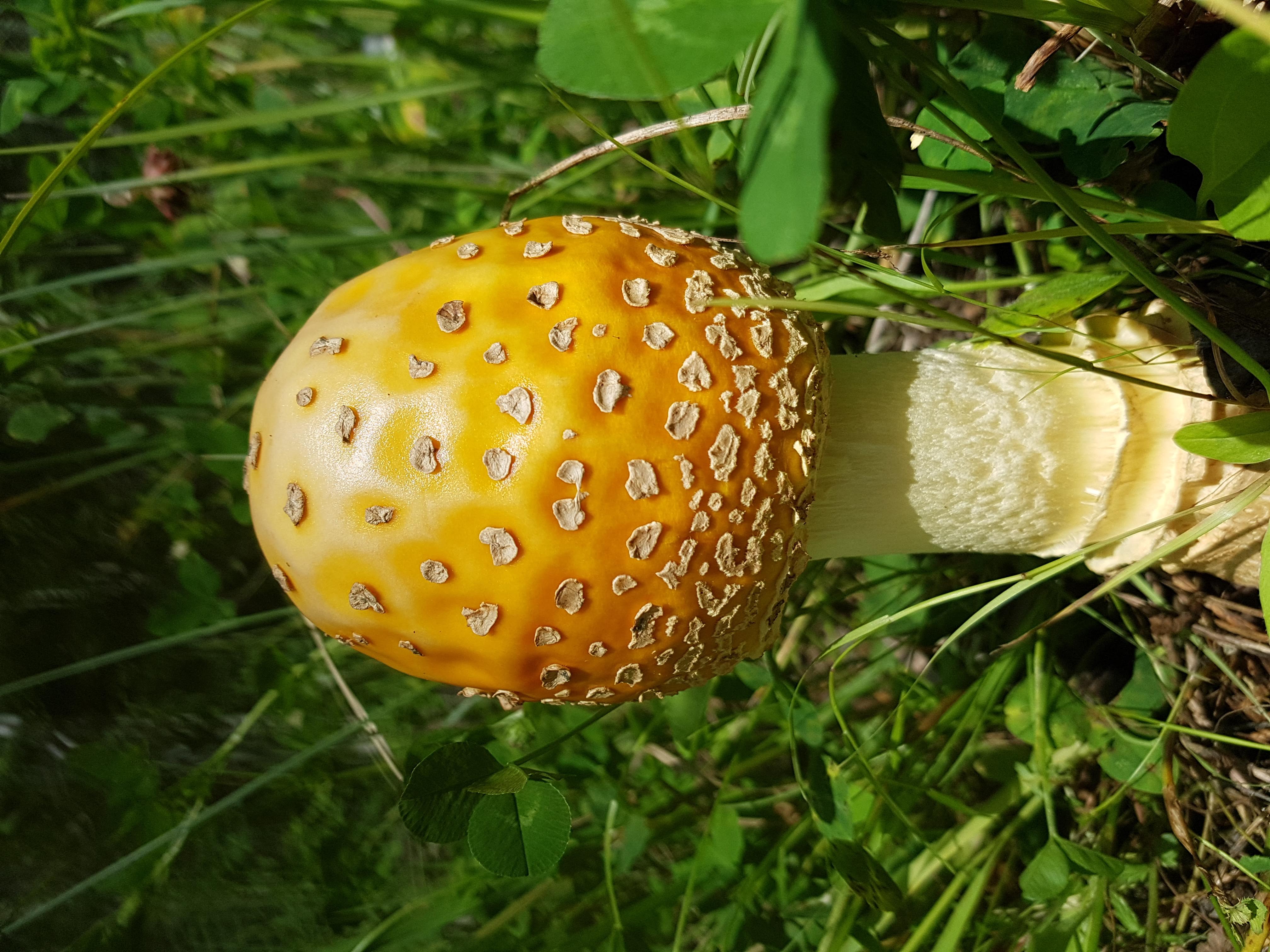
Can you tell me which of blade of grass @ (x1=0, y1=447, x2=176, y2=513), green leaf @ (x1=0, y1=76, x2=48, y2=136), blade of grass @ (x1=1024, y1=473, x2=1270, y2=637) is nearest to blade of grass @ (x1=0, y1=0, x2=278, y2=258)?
green leaf @ (x1=0, y1=76, x2=48, y2=136)

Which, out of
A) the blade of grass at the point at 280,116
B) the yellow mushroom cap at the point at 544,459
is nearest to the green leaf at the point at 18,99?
the blade of grass at the point at 280,116

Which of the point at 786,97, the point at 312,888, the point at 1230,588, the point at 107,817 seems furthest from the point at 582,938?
the point at 786,97

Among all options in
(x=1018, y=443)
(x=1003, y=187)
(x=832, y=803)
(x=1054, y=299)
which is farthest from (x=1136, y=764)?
(x=1003, y=187)

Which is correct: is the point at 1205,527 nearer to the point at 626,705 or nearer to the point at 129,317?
the point at 626,705

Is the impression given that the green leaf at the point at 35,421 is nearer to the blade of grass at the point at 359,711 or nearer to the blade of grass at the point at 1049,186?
the blade of grass at the point at 359,711

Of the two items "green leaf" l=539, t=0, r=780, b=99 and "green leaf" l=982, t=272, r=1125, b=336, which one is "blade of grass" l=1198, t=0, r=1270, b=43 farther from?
"green leaf" l=982, t=272, r=1125, b=336

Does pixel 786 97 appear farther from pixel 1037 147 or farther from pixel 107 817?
pixel 107 817
